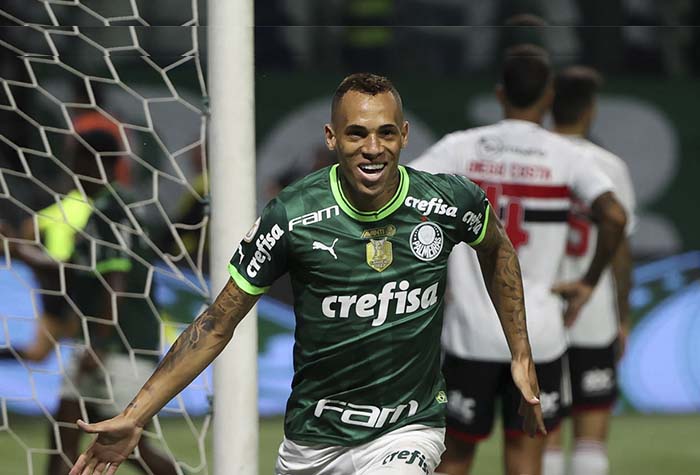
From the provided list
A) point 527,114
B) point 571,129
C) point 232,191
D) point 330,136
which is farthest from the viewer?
point 571,129

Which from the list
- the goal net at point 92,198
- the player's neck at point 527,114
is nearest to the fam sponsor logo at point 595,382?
the player's neck at point 527,114

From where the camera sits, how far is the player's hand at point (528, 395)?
12.2 feet

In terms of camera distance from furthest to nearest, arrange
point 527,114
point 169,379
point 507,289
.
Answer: point 527,114, point 507,289, point 169,379

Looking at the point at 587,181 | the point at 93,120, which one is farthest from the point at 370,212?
the point at 93,120

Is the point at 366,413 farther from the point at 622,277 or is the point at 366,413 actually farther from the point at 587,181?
the point at 622,277

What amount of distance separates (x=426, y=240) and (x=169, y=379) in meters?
0.79

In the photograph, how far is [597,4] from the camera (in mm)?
8164

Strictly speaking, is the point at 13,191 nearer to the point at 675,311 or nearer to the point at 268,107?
the point at 268,107

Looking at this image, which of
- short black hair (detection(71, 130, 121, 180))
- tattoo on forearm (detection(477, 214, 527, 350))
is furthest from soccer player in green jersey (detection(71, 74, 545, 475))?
short black hair (detection(71, 130, 121, 180))

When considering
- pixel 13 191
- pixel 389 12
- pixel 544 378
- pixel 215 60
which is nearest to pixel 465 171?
pixel 544 378

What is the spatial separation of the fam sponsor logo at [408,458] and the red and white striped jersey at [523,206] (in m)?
1.63

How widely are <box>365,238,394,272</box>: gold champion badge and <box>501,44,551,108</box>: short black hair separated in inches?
70.2

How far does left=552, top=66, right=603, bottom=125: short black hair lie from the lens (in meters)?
6.09

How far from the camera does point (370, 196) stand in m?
3.61
